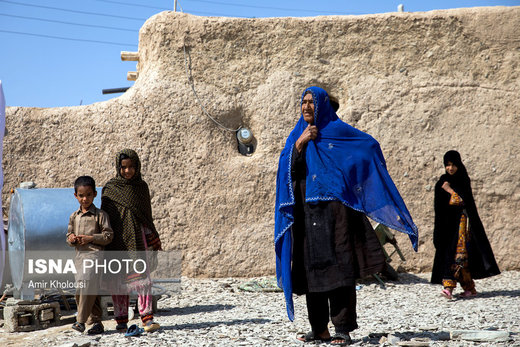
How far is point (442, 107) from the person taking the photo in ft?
24.9

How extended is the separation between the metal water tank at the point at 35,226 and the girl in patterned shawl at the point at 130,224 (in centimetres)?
116

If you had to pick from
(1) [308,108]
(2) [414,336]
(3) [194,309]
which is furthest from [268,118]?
(2) [414,336]

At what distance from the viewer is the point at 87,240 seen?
4281 millimetres

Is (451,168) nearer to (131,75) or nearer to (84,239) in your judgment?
(84,239)

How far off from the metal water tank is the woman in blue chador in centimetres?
253

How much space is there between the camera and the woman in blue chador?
359 centimetres

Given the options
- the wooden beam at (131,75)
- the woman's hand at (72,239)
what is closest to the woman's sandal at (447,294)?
the woman's hand at (72,239)

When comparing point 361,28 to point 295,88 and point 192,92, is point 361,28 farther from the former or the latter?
point 192,92

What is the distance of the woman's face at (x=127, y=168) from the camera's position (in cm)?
453

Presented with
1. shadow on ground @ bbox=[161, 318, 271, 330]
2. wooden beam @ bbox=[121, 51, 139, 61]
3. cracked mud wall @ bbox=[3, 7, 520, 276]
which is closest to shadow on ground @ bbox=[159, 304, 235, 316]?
shadow on ground @ bbox=[161, 318, 271, 330]

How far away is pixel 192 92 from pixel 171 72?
38 centimetres

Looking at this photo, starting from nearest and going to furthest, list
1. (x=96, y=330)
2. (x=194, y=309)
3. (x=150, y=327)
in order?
(x=150, y=327) < (x=96, y=330) < (x=194, y=309)

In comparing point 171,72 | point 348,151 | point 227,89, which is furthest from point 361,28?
point 348,151

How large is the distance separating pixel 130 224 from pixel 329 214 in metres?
1.61
